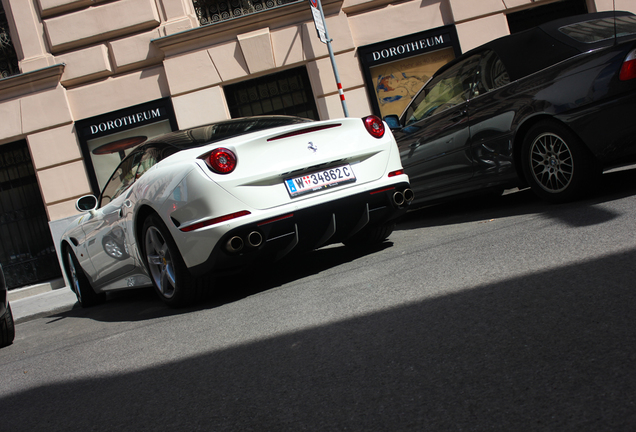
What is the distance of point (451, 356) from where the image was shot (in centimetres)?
241

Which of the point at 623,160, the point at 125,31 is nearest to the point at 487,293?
the point at 623,160

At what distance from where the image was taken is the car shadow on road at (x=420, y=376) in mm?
1919

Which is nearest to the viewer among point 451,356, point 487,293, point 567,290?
point 451,356

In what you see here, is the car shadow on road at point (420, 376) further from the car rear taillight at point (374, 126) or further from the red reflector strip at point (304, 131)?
the car rear taillight at point (374, 126)

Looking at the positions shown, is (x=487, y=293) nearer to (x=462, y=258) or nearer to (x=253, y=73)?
(x=462, y=258)

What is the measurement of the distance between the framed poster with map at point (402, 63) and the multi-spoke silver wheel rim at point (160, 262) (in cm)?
802

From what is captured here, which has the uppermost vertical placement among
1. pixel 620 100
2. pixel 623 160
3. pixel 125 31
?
pixel 125 31

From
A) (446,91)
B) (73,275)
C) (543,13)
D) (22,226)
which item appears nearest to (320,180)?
(446,91)

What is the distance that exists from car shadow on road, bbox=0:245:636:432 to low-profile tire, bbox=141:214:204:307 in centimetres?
128

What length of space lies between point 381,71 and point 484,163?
23.1ft

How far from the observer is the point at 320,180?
15.2 ft

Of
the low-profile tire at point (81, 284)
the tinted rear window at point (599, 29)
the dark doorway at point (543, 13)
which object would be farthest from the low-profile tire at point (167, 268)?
the dark doorway at point (543, 13)

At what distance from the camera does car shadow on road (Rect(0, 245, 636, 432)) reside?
6.30 ft

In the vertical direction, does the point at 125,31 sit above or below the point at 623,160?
above
